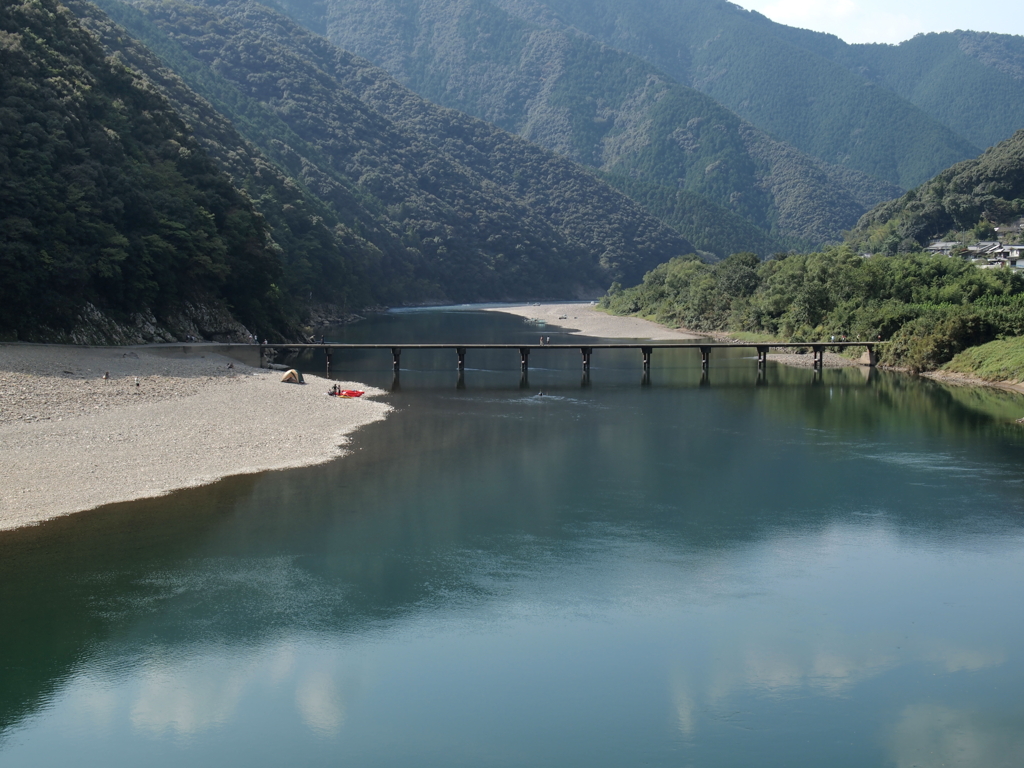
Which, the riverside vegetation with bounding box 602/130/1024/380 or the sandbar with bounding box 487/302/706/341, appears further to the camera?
the sandbar with bounding box 487/302/706/341

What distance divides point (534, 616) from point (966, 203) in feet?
462

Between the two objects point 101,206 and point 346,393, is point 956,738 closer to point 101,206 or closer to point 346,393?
point 346,393

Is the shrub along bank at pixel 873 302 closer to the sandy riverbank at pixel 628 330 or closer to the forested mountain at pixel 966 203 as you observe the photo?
the sandy riverbank at pixel 628 330

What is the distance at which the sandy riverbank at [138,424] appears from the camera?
30.0 meters

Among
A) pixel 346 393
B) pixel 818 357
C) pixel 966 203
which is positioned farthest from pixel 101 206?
pixel 966 203

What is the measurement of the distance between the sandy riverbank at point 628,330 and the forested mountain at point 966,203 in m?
48.2

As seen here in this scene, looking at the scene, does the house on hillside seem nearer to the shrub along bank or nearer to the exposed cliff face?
the shrub along bank

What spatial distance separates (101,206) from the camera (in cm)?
6241

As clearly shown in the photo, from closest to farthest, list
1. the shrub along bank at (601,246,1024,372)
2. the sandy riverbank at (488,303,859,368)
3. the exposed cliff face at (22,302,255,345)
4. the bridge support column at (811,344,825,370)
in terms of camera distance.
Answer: the exposed cliff face at (22,302,255,345), the shrub along bank at (601,246,1024,372), the bridge support column at (811,344,825,370), the sandy riverbank at (488,303,859,368)

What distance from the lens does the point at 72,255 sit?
57750mm

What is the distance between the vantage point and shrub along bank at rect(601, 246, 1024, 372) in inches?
2653

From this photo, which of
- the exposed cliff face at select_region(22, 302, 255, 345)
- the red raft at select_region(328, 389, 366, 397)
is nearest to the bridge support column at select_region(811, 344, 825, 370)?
the red raft at select_region(328, 389, 366, 397)

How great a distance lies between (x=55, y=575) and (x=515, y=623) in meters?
12.0

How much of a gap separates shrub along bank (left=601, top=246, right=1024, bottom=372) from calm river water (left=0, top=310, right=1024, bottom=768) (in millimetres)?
30414
